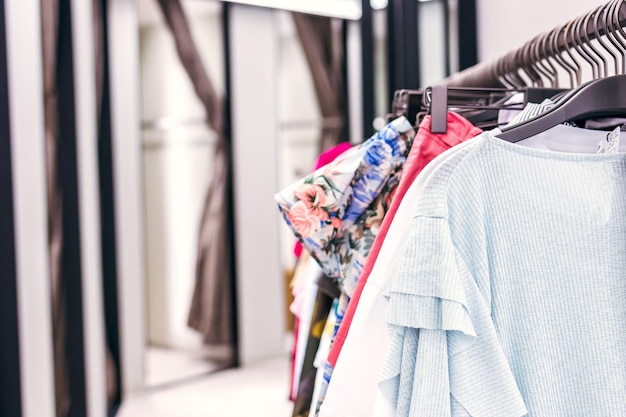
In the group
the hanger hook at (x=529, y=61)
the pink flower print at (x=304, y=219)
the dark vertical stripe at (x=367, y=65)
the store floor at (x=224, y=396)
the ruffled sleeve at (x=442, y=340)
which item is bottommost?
the store floor at (x=224, y=396)

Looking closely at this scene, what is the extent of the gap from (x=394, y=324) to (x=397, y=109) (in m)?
0.60

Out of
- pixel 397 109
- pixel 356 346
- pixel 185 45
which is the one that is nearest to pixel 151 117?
pixel 185 45

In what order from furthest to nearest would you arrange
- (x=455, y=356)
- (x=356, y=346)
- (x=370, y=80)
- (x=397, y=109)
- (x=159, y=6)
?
(x=159, y=6) → (x=370, y=80) → (x=397, y=109) → (x=356, y=346) → (x=455, y=356)

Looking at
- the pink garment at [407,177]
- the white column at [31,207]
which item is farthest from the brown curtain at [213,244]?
the pink garment at [407,177]

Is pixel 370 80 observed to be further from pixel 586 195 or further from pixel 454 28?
pixel 586 195

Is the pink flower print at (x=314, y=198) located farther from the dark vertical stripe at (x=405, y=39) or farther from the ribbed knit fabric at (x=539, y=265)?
the dark vertical stripe at (x=405, y=39)

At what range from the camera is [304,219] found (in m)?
1.05

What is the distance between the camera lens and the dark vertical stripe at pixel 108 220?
2.76 metres

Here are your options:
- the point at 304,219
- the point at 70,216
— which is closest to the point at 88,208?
the point at 70,216

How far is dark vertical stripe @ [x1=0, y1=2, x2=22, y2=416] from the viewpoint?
4.87 ft

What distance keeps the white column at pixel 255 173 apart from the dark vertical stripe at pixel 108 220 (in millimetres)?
786

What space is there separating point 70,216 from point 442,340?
172cm

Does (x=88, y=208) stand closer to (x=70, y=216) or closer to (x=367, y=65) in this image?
(x=70, y=216)

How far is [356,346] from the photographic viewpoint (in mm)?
851
